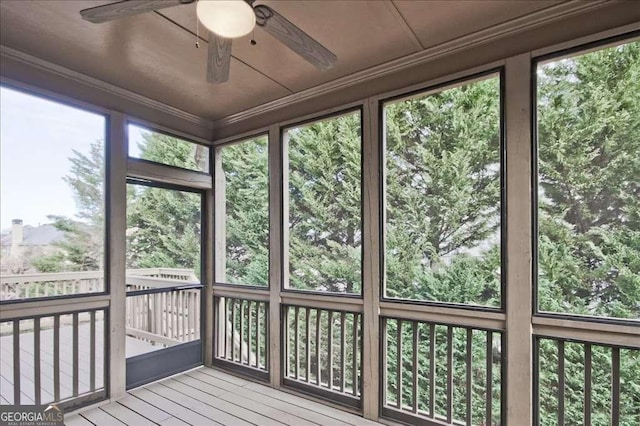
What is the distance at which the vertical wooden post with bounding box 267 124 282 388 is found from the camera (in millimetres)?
3350

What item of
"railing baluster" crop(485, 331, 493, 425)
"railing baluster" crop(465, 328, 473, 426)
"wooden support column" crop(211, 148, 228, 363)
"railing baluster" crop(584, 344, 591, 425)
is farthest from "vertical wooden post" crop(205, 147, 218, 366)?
"railing baluster" crop(584, 344, 591, 425)

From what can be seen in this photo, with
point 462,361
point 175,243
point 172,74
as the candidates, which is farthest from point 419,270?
point 172,74

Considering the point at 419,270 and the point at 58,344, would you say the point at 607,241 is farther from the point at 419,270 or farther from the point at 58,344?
the point at 58,344

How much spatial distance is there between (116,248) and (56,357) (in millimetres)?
950

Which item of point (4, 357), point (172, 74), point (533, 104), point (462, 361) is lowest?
point (462, 361)

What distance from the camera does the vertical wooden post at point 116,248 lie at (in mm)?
3041

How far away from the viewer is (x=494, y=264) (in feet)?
9.87

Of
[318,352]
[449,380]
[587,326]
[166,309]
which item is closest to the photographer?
[587,326]

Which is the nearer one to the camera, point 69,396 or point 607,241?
point 607,241

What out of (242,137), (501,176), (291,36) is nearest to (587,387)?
(501,176)

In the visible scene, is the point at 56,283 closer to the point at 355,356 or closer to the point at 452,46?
the point at 355,356

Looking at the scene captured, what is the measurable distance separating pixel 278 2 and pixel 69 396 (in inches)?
133

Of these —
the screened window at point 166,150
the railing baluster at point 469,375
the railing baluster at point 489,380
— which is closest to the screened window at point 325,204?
the screened window at point 166,150

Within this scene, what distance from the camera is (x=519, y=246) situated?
2.17 metres
